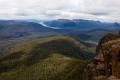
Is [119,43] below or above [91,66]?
above

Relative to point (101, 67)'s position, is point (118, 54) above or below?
above

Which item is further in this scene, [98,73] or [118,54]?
[98,73]

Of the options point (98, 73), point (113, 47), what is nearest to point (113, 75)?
point (113, 47)

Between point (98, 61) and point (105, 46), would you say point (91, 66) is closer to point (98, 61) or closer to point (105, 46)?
point (98, 61)

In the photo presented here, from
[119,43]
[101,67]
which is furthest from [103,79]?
[101,67]

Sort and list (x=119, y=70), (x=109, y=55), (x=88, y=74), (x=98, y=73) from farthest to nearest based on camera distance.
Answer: (x=88, y=74) < (x=98, y=73) < (x=109, y=55) < (x=119, y=70)

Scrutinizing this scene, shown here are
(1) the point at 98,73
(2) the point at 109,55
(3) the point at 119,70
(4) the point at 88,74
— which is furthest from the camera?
(4) the point at 88,74

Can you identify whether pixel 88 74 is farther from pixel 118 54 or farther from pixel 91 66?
pixel 118 54

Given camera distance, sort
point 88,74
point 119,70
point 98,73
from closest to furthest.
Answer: point 119,70 < point 98,73 < point 88,74

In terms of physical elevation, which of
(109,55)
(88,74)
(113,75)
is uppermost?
(109,55)
